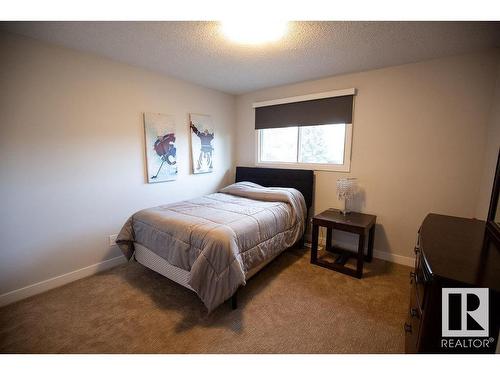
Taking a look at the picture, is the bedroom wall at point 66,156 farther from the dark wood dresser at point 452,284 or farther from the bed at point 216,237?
the dark wood dresser at point 452,284

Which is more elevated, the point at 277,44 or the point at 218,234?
the point at 277,44

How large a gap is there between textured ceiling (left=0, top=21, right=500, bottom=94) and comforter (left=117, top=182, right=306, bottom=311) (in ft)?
5.07

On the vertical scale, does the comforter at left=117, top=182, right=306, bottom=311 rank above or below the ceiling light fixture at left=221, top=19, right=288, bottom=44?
below

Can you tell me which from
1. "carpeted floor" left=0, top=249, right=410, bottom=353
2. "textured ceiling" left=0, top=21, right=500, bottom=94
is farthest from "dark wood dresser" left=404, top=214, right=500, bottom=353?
"textured ceiling" left=0, top=21, right=500, bottom=94

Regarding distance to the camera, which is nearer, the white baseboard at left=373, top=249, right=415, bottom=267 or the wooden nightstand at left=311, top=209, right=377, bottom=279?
the wooden nightstand at left=311, top=209, right=377, bottom=279

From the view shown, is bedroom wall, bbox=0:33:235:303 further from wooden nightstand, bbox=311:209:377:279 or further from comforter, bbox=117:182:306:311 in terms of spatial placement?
wooden nightstand, bbox=311:209:377:279

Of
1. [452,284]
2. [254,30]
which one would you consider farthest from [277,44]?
[452,284]

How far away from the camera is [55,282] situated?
213 centimetres

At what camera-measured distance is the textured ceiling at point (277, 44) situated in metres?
1.69

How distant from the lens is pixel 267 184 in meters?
3.45

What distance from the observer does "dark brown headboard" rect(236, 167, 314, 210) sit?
3086mm

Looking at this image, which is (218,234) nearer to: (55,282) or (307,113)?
(55,282)

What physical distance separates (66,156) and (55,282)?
125 cm
